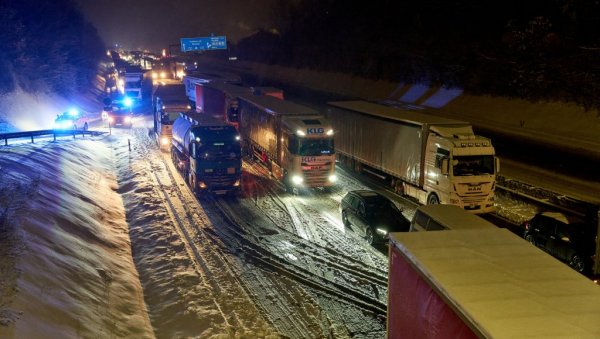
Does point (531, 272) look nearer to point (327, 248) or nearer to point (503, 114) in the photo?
point (327, 248)

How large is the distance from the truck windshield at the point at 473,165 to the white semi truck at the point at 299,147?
248 inches

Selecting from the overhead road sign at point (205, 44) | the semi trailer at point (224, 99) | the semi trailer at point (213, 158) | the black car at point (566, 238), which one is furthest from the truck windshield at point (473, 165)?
the overhead road sign at point (205, 44)

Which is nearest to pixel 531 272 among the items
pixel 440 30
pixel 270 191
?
pixel 270 191

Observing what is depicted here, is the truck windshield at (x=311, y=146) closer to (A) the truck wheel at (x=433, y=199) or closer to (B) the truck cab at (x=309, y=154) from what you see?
(B) the truck cab at (x=309, y=154)

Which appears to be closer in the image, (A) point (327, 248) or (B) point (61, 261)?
(B) point (61, 261)

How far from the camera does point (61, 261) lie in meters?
13.8

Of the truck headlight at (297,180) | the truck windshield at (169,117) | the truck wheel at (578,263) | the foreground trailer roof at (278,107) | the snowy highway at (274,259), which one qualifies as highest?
the foreground trailer roof at (278,107)

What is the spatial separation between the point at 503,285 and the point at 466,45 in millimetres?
52803

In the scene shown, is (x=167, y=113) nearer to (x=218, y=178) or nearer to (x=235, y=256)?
(x=218, y=178)

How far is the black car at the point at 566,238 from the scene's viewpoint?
1462 centimetres

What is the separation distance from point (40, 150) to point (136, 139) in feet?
34.7

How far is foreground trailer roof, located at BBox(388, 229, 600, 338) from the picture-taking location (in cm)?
576

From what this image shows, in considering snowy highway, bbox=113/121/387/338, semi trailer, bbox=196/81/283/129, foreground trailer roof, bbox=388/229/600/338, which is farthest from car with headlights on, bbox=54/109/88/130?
foreground trailer roof, bbox=388/229/600/338

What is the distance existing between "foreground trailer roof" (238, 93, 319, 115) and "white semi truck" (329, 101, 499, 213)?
3211mm
